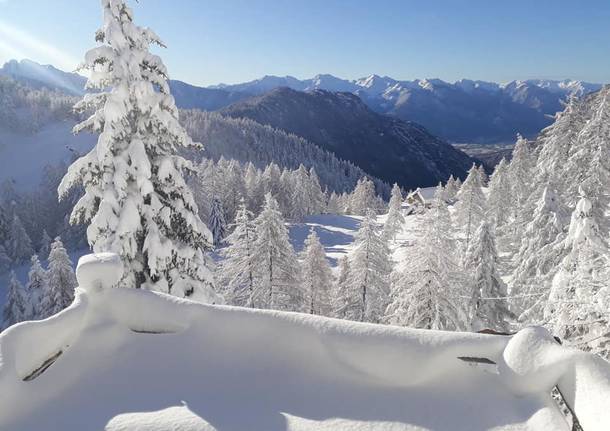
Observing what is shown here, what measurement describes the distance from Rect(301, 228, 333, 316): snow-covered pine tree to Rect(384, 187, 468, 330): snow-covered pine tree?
37.2ft

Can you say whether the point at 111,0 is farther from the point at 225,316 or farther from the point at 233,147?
the point at 233,147

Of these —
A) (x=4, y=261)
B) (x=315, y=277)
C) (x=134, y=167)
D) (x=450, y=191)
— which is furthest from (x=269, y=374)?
(x=450, y=191)

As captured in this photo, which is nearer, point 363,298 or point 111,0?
point 111,0

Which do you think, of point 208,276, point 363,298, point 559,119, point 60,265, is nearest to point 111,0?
point 208,276

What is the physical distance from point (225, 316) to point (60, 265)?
23732 mm

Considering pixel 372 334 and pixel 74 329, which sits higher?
pixel 372 334

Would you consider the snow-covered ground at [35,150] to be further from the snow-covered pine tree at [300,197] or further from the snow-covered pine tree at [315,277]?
the snow-covered pine tree at [315,277]

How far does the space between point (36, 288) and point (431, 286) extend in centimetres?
3138

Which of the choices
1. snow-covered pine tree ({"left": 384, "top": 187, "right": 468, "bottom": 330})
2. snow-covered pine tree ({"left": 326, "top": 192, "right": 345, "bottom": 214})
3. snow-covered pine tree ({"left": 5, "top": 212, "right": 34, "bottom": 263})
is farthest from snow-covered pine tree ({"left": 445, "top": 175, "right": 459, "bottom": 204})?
snow-covered pine tree ({"left": 5, "top": 212, "right": 34, "bottom": 263})

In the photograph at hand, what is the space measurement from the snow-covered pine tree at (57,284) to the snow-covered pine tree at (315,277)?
15.9 m

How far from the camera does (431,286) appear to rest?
18.1 meters

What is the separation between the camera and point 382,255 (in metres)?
26.6

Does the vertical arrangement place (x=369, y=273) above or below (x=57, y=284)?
above

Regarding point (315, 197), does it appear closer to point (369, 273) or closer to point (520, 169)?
point (520, 169)
